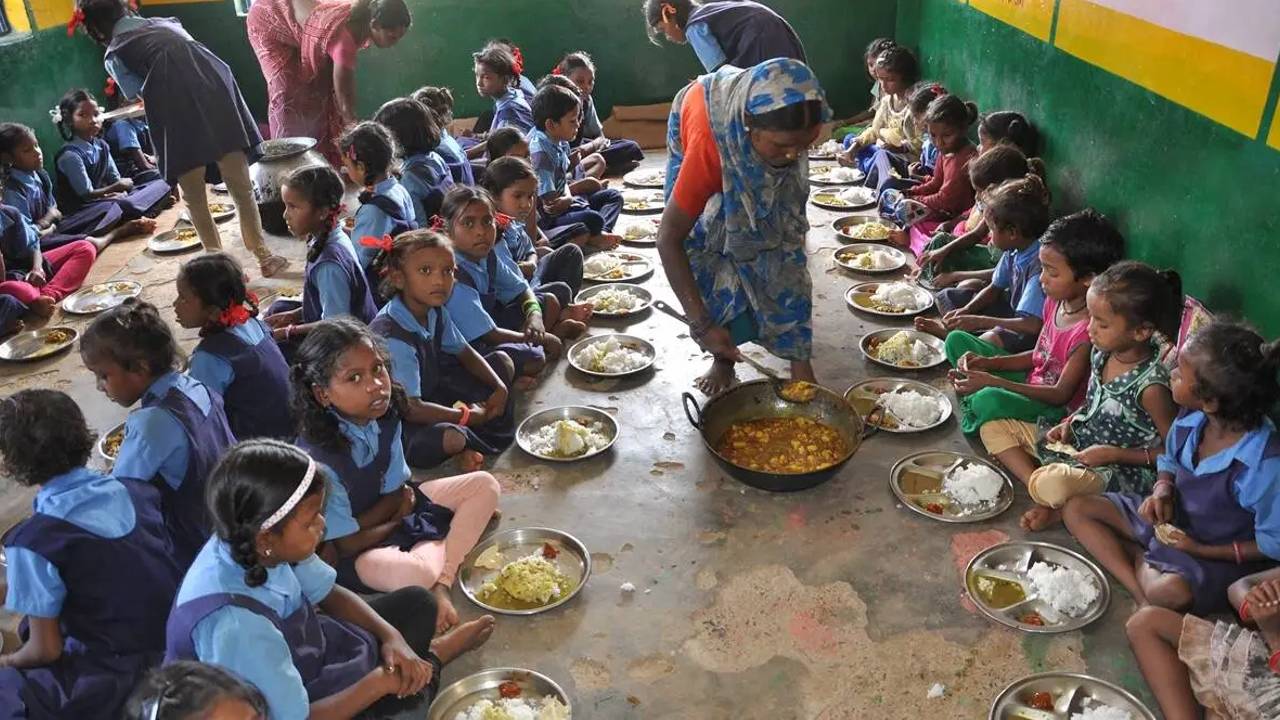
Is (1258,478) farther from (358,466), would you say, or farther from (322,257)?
(322,257)

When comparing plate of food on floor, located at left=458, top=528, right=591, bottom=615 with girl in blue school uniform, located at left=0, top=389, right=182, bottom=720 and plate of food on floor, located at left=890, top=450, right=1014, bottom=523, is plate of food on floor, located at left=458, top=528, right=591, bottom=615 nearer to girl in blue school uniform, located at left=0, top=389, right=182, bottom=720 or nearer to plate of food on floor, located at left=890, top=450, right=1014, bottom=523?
girl in blue school uniform, located at left=0, top=389, right=182, bottom=720

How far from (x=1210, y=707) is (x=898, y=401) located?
68.0 inches

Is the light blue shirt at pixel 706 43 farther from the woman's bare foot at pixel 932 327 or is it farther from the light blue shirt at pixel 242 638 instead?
the light blue shirt at pixel 242 638

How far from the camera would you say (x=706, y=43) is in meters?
5.85

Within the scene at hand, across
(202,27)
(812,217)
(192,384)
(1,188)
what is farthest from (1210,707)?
(202,27)

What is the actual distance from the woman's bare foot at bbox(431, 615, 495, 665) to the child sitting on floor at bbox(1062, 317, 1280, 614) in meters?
2.00

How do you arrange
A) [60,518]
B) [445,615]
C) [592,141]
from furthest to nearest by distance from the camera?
[592,141], [445,615], [60,518]

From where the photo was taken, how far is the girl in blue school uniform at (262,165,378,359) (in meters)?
3.83

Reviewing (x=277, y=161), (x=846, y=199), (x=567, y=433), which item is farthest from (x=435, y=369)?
(x=846, y=199)

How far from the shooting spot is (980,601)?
9.04 feet

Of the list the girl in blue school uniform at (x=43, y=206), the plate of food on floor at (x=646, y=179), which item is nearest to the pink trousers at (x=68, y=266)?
the girl in blue school uniform at (x=43, y=206)

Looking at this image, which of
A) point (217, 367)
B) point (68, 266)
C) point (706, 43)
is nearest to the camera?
point (217, 367)

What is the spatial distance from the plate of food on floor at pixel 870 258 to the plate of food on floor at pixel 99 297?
14.5 feet

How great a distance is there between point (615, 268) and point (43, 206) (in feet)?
13.9
